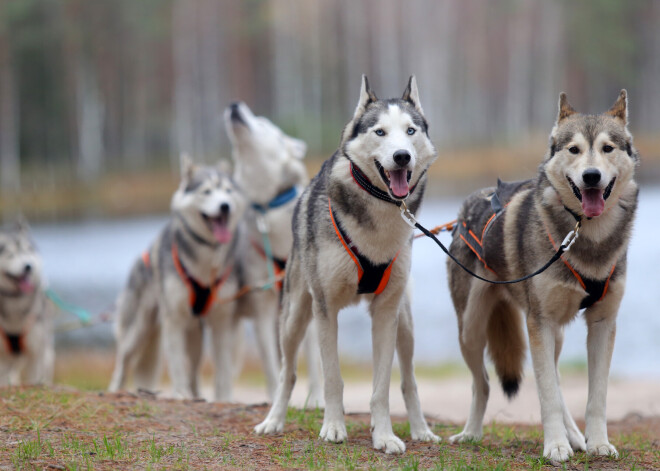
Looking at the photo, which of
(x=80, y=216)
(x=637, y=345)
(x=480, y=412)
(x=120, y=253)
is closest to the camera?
(x=480, y=412)

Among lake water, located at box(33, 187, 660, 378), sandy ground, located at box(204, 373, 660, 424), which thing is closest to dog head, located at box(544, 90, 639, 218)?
sandy ground, located at box(204, 373, 660, 424)

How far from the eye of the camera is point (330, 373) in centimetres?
472

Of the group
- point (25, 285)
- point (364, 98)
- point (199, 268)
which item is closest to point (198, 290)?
point (199, 268)

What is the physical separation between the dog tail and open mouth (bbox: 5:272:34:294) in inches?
214

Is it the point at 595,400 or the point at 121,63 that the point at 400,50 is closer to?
the point at 121,63

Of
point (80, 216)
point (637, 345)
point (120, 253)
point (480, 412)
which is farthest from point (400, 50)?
point (480, 412)

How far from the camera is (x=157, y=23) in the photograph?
38.8 metres

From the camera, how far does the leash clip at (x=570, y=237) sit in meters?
4.30

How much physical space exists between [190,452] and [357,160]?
193cm

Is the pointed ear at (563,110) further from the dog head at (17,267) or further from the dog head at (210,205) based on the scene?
the dog head at (17,267)

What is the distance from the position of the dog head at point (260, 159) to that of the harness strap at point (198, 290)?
0.98 meters

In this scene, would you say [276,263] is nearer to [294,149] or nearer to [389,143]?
[294,149]

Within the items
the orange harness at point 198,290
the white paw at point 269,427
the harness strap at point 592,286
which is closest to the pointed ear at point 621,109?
the harness strap at point 592,286

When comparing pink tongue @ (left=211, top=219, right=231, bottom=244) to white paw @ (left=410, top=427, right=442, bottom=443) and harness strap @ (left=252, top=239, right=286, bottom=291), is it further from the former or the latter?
white paw @ (left=410, top=427, right=442, bottom=443)
